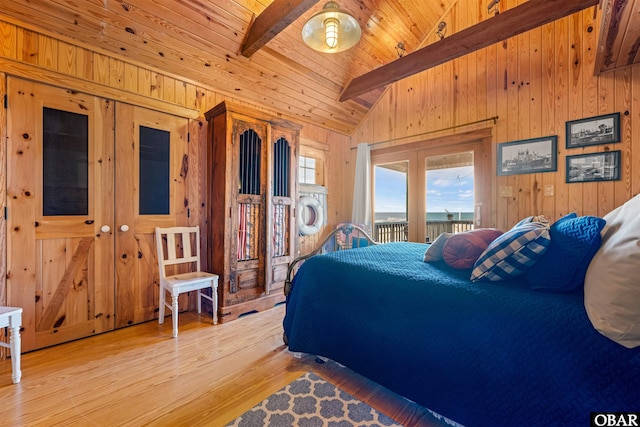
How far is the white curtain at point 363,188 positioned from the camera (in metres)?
4.49

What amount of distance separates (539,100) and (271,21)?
2924 mm

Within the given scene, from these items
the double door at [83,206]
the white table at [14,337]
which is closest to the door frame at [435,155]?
the double door at [83,206]

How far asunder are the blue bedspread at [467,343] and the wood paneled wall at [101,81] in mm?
2019

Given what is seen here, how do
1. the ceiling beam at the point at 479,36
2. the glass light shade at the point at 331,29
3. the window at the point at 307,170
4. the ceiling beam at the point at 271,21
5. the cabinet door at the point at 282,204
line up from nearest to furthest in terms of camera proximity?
1. the glass light shade at the point at 331,29
2. the ceiling beam at the point at 271,21
3. the ceiling beam at the point at 479,36
4. the cabinet door at the point at 282,204
5. the window at the point at 307,170

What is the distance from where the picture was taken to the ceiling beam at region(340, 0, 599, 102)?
7.81ft

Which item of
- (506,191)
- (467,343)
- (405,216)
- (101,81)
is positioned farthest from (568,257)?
(101,81)

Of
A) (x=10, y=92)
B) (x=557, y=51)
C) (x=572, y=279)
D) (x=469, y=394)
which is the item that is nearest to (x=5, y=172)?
(x=10, y=92)

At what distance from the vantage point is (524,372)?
1.00 m

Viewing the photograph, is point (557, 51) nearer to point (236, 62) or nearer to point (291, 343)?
point (236, 62)

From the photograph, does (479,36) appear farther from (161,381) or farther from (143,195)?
(161,381)

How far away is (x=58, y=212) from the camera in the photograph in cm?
219

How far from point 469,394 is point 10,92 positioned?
337 cm

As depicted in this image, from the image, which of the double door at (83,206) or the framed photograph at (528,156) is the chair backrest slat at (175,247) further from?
the framed photograph at (528,156)

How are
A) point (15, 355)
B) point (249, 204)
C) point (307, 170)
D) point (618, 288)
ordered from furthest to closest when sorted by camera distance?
point (307, 170) → point (249, 204) → point (15, 355) → point (618, 288)
